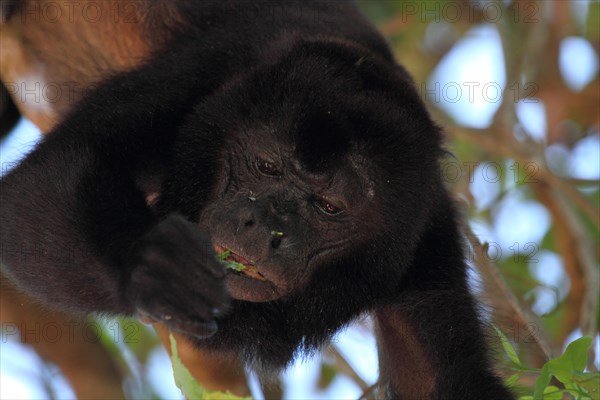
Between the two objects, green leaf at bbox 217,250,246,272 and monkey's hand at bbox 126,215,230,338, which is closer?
monkey's hand at bbox 126,215,230,338

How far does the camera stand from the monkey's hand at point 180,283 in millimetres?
2588

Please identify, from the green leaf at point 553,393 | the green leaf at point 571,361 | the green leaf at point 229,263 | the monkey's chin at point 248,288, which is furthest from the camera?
the monkey's chin at point 248,288

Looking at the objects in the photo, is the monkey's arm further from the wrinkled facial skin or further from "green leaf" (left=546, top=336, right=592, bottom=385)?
"green leaf" (left=546, top=336, right=592, bottom=385)

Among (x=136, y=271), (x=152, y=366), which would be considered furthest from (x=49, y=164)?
(x=152, y=366)

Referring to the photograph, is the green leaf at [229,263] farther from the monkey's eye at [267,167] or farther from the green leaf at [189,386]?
the green leaf at [189,386]

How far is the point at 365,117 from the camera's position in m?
3.22

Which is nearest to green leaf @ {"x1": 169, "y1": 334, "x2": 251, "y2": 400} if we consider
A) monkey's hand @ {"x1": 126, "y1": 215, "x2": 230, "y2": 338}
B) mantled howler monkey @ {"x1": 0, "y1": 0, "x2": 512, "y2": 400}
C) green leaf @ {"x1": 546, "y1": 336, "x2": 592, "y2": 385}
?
monkey's hand @ {"x1": 126, "y1": 215, "x2": 230, "y2": 338}

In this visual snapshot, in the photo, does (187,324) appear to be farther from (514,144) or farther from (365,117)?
(514,144)

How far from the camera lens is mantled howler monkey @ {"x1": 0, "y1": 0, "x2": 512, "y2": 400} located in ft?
10.1

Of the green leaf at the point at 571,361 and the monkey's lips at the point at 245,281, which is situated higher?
the green leaf at the point at 571,361

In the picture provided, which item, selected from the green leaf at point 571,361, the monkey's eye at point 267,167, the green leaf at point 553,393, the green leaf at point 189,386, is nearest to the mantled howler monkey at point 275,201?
the monkey's eye at point 267,167

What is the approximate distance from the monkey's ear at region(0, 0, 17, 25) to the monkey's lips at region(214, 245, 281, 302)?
171 cm

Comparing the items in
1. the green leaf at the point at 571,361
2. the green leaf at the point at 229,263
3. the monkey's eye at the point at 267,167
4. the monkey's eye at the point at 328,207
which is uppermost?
the monkey's eye at the point at 267,167

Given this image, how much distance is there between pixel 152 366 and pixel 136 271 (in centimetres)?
233
